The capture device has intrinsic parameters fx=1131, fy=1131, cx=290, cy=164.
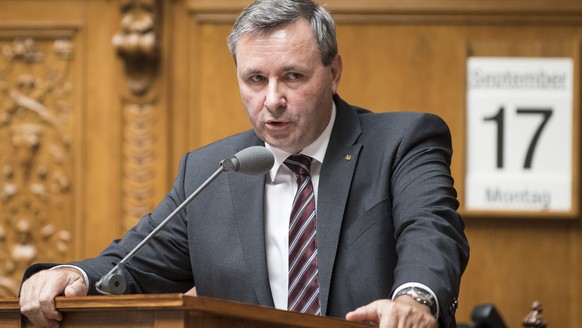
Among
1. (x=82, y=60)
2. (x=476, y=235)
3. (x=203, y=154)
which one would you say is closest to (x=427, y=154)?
(x=203, y=154)

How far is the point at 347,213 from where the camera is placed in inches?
117

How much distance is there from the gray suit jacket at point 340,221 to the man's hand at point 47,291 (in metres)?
0.09

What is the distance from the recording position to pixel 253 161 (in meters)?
2.63

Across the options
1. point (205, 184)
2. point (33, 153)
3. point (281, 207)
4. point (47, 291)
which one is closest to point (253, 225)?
point (281, 207)

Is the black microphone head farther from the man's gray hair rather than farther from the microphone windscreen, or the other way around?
the man's gray hair

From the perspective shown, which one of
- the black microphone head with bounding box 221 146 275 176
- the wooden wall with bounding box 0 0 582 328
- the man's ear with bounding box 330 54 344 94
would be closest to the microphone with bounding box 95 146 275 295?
the black microphone head with bounding box 221 146 275 176

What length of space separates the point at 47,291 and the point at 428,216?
0.91m

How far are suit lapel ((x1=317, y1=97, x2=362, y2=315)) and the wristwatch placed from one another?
0.45 m

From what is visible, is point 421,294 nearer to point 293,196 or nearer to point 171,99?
point 293,196

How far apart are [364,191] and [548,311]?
2.73m

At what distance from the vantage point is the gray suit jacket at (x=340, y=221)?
9.20 feet

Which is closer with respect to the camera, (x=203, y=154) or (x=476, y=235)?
(x=203, y=154)

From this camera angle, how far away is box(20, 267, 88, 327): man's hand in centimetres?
253

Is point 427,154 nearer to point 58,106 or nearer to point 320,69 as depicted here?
point 320,69
